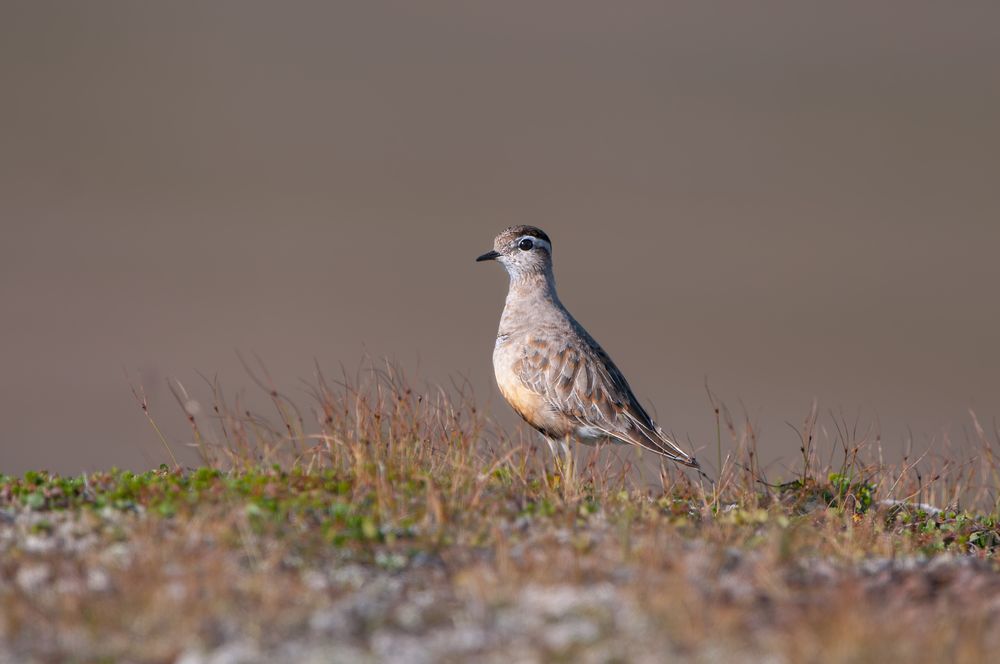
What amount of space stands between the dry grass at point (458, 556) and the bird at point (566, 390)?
110 centimetres

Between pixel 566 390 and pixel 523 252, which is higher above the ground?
pixel 523 252

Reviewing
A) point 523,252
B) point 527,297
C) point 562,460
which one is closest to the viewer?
point 562,460

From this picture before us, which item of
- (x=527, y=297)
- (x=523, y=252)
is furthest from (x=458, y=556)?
(x=523, y=252)

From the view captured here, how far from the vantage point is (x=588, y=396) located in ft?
39.5

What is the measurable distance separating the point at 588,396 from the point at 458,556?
4735 mm

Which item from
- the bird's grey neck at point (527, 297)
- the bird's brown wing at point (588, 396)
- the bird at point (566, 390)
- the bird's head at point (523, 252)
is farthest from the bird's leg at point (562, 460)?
the bird's head at point (523, 252)

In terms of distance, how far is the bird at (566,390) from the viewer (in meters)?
12.0

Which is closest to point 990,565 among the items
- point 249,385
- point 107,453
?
point 107,453

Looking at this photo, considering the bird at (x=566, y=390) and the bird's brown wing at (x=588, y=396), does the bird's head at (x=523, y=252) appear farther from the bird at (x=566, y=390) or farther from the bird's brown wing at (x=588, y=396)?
the bird's brown wing at (x=588, y=396)

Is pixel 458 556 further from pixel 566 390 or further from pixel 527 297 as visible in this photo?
pixel 527 297

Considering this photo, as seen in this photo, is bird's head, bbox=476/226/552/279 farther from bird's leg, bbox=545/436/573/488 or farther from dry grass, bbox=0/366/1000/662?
dry grass, bbox=0/366/1000/662

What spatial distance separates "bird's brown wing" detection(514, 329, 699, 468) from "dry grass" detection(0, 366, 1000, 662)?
1.09m

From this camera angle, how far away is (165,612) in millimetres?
6180

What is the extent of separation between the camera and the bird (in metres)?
12.0
